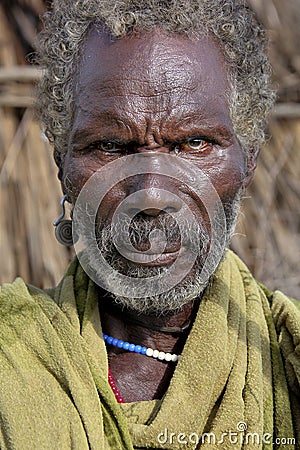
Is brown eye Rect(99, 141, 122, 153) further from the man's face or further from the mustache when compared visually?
the mustache

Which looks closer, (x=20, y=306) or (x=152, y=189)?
(x=152, y=189)

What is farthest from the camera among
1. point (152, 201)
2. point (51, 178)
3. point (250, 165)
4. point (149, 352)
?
point (51, 178)

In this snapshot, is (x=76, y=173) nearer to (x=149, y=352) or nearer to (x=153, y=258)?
(x=153, y=258)

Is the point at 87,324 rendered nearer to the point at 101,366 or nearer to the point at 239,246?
the point at 101,366

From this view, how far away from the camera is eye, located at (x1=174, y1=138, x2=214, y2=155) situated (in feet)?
5.90

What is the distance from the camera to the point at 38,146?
358cm

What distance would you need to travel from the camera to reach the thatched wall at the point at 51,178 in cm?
351

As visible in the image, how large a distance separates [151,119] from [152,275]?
370 mm

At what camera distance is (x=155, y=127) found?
175 cm

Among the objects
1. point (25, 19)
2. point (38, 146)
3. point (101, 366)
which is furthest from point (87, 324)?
point (25, 19)

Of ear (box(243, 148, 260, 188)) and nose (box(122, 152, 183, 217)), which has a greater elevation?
nose (box(122, 152, 183, 217))

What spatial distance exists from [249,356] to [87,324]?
1.33 ft

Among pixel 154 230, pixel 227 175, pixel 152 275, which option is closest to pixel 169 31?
pixel 227 175

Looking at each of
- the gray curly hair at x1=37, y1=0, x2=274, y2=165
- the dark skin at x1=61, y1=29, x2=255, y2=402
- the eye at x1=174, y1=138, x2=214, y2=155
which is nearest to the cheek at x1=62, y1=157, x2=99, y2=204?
the dark skin at x1=61, y1=29, x2=255, y2=402
